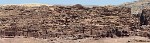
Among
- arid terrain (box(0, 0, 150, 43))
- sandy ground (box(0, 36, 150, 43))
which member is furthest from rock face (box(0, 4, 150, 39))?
sandy ground (box(0, 36, 150, 43))

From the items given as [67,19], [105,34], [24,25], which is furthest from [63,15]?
[105,34]

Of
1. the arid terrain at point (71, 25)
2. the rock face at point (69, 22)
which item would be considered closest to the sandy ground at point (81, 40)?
the arid terrain at point (71, 25)

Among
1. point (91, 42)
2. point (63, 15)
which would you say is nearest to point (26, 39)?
point (91, 42)

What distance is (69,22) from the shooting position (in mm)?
55156

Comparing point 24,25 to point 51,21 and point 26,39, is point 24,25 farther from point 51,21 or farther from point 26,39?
point 26,39

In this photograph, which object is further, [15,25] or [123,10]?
A: [123,10]

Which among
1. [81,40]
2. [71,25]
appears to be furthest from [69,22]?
[81,40]

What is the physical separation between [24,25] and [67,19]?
18.1ft

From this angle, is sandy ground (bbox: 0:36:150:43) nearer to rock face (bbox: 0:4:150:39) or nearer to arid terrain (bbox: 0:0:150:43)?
arid terrain (bbox: 0:0:150:43)

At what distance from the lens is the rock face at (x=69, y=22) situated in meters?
48.8

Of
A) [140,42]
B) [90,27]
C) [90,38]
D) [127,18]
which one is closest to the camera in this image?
[140,42]

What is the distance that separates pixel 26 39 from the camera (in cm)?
4438

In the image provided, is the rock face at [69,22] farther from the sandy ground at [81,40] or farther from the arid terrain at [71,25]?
the sandy ground at [81,40]

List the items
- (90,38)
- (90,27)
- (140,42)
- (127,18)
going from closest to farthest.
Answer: (140,42) < (90,38) < (90,27) < (127,18)
